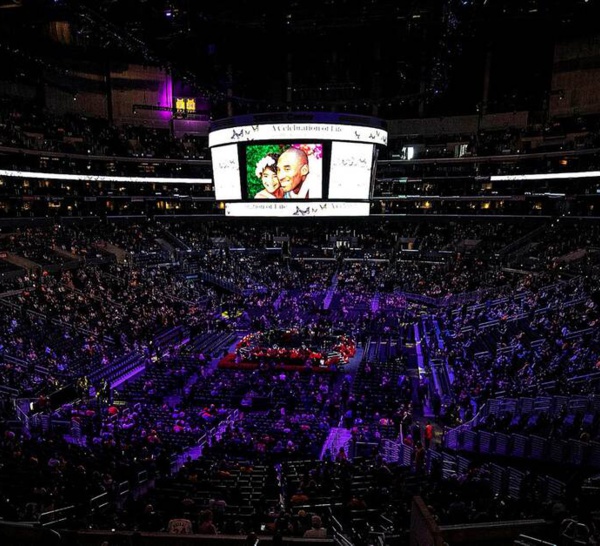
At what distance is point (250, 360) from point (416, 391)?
351 inches

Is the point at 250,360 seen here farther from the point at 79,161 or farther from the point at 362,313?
the point at 79,161

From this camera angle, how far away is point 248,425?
1642 centimetres

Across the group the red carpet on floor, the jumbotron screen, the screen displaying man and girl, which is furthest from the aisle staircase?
the screen displaying man and girl

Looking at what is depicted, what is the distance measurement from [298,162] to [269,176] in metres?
1.80

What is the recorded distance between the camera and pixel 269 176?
28250 mm

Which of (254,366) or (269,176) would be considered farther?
(269,176)

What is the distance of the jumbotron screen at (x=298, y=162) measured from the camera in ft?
89.1

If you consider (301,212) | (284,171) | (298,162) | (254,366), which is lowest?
(254,366)

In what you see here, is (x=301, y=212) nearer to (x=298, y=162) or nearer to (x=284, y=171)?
(x=284, y=171)

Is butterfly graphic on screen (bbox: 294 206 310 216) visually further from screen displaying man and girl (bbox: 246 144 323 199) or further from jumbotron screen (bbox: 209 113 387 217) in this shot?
screen displaying man and girl (bbox: 246 144 323 199)

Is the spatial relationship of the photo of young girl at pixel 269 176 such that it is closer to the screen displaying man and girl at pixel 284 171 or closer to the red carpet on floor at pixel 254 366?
the screen displaying man and girl at pixel 284 171

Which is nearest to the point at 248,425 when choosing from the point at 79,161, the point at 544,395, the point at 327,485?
the point at 327,485

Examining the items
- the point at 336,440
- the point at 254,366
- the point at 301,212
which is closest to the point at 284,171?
the point at 301,212

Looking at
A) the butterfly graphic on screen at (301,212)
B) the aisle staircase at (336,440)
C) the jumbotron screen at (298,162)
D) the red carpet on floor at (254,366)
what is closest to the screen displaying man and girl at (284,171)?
the jumbotron screen at (298,162)
